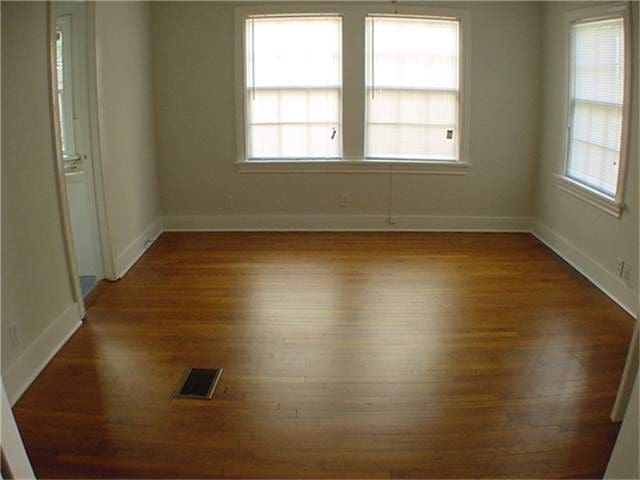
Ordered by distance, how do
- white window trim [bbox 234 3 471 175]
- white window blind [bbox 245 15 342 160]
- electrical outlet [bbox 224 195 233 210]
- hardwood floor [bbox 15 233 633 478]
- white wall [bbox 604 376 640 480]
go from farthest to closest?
electrical outlet [bbox 224 195 233 210] → white window blind [bbox 245 15 342 160] → white window trim [bbox 234 3 471 175] → hardwood floor [bbox 15 233 633 478] → white wall [bbox 604 376 640 480]

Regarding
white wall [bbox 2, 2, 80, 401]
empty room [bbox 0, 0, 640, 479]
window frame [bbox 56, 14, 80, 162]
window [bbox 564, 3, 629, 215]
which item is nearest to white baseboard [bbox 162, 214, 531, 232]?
empty room [bbox 0, 0, 640, 479]

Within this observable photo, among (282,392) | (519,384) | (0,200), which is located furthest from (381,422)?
(0,200)

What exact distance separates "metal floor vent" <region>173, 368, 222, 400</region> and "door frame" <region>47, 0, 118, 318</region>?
120 cm

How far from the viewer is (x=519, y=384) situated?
11.6 feet

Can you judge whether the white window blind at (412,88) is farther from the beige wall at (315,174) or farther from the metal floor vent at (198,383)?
the metal floor vent at (198,383)

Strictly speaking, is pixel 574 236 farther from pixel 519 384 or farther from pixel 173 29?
pixel 173 29

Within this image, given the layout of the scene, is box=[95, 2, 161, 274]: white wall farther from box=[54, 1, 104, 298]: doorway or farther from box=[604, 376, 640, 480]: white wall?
box=[604, 376, 640, 480]: white wall

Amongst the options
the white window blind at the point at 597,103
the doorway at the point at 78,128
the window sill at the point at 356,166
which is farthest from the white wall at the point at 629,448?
the window sill at the point at 356,166

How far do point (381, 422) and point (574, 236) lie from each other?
3.30 metres

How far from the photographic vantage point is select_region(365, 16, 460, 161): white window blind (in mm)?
6371

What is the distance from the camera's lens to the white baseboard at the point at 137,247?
212 inches

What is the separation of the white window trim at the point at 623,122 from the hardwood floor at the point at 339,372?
68 cm

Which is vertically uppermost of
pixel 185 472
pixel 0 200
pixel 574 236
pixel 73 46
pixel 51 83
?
pixel 73 46

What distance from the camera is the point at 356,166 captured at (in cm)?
663
